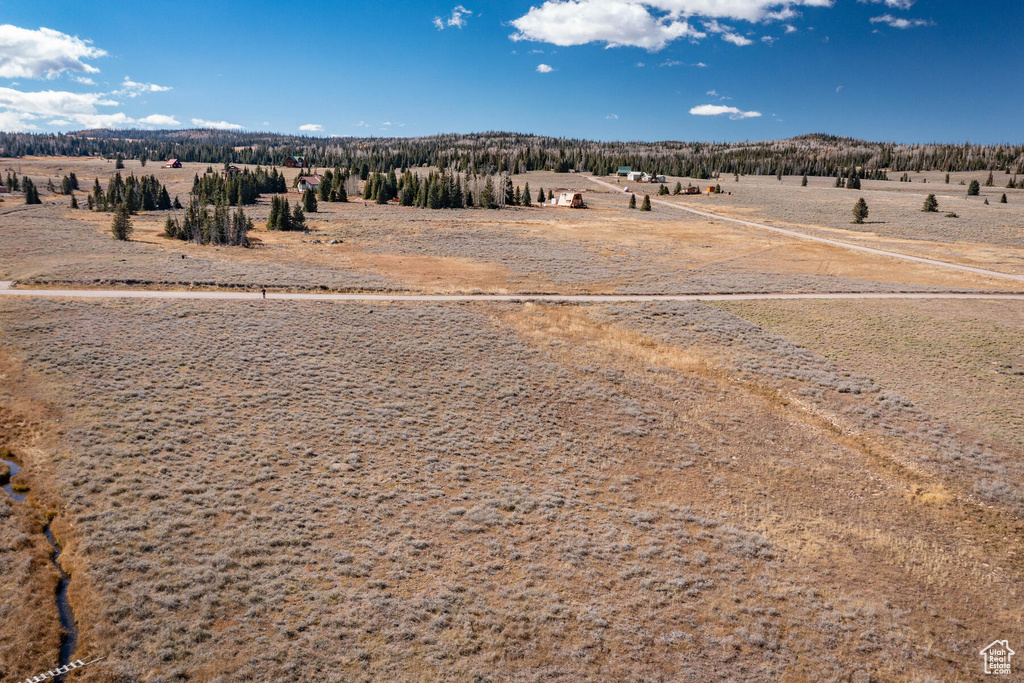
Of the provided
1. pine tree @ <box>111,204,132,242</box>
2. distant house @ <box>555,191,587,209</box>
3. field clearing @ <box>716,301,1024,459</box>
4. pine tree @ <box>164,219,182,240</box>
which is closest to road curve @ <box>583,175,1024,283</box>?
field clearing @ <box>716,301,1024,459</box>

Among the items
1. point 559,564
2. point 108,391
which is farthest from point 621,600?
point 108,391

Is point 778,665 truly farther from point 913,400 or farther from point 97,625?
point 913,400

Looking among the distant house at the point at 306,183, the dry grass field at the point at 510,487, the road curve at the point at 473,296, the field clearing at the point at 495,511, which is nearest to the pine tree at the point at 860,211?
the road curve at the point at 473,296

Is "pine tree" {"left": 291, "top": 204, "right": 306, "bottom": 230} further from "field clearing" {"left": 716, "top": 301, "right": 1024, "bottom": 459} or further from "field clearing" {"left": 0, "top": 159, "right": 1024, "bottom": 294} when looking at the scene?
"field clearing" {"left": 716, "top": 301, "right": 1024, "bottom": 459}

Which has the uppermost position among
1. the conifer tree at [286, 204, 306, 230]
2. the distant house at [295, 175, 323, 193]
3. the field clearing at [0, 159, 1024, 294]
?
the distant house at [295, 175, 323, 193]
